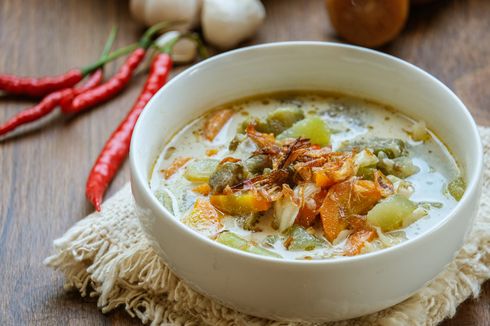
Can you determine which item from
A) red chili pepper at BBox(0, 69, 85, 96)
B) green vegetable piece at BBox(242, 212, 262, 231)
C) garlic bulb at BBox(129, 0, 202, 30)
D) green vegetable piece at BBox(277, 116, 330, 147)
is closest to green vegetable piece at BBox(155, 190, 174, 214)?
green vegetable piece at BBox(242, 212, 262, 231)

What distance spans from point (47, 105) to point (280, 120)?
115 centimetres

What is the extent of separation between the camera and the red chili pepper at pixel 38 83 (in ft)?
11.6

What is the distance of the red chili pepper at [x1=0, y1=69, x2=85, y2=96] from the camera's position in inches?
139

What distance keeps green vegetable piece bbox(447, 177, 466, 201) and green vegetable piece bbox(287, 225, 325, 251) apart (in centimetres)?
48

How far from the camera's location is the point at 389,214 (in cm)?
225

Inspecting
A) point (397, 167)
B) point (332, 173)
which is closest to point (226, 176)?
point (332, 173)

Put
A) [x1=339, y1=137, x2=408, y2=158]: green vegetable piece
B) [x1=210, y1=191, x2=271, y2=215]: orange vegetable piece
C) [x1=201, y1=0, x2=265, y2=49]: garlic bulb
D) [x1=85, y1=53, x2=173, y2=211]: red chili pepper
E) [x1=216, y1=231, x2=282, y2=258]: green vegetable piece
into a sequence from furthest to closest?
[x1=201, y1=0, x2=265, y2=49]: garlic bulb < [x1=85, y1=53, x2=173, y2=211]: red chili pepper < [x1=339, y1=137, x2=408, y2=158]: green vegetable piece < [x1=210, y1=191, x2=271, y2=215]: orange vegetable piece < [x1=216, y1=231, x2=282, y2=258]: green vegetable piece

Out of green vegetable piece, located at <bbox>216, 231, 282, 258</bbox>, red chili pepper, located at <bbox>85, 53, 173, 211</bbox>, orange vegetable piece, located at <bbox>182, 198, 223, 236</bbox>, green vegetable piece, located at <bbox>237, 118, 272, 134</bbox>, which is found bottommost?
red chili pepper, located at <bbox>85, 53, 173, 211</bbox>

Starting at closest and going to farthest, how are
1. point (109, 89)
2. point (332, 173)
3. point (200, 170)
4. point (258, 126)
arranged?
point (332, 173) < point (200, 170) < point (258, 126) < point (109, 89)

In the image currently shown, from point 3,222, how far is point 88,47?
1295mm

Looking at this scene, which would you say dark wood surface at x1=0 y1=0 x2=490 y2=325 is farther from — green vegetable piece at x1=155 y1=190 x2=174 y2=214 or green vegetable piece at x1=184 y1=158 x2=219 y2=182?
green vegetable piece at x1=184 y1=158 x2=219 y2=182

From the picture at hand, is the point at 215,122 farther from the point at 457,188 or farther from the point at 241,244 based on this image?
the point at 457,188

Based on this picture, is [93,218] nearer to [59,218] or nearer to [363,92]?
[59,218]

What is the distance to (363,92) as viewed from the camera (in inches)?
115
